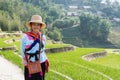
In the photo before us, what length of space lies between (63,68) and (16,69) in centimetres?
248

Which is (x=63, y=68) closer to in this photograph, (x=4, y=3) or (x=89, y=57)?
(x=89, y=57)

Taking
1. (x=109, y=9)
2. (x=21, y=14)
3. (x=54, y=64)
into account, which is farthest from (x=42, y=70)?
(x=109, y=9)

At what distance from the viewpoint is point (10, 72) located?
14.0 m

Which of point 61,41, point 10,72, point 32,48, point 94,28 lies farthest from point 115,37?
point 32,48

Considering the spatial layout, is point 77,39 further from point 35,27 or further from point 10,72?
point 35,27

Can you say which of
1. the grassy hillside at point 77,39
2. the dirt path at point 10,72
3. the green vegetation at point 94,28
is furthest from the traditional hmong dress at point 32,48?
the green vegetation at point 94,28

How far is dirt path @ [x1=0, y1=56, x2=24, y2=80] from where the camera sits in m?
13.0

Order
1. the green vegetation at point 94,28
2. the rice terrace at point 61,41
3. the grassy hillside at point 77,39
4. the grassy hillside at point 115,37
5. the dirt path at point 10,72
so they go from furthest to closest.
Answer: the grassy hillside at point 115,37 < the green vegetation at point 94,28 < the grassy hillside at point 77,39 < the rice terrace at point 61,41 < the dirt path at point 10,72

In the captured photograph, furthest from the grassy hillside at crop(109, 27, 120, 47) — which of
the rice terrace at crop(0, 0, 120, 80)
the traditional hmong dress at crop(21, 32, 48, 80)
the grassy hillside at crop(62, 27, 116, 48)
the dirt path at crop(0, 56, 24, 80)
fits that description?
the traditional hmong dress at crop(21, 32, 48, 80)

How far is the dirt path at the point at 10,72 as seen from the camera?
1298cm

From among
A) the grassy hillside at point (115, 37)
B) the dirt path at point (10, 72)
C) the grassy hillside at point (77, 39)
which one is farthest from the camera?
the grassy hillside at point (115, 37)

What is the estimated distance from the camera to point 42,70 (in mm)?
8656

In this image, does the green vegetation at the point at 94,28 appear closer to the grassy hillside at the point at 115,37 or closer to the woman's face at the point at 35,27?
the grassy hillside at the point at 115,37

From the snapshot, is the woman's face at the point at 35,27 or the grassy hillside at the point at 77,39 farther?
the grassy hillside at the point at 77,39
